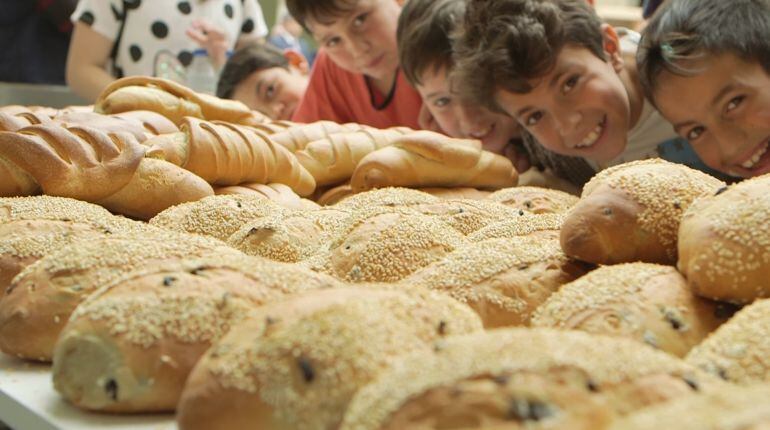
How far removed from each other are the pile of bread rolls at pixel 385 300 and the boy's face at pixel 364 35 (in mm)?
1641

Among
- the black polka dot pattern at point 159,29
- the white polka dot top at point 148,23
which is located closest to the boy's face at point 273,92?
the white polka dot top at point 148,23

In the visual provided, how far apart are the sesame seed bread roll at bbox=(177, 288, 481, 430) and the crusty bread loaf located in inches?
46.5

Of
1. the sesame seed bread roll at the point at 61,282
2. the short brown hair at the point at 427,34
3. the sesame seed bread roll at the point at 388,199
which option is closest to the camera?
the sesame seed bread roll at the point at 61,282

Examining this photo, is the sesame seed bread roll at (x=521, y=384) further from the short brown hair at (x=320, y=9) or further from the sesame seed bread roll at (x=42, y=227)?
the short brown hair at (x=320, y=9)

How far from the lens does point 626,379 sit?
2.10ft

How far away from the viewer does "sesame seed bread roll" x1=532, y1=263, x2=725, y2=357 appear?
91 centimetres

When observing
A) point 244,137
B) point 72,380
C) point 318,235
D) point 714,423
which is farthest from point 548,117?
point 714,423

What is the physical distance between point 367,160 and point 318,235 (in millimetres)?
636

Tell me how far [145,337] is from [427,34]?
2126 mm

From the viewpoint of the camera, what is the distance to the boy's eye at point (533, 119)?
2426 millimetres

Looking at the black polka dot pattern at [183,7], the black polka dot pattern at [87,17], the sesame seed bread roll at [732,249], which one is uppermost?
the sesame seed bread roll at [732,249]

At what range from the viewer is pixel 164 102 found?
2.46 meters

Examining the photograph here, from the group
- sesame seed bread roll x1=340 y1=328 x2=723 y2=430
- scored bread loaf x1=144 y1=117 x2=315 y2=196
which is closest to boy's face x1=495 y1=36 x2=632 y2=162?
scored bread loaf x1=144 y1=117 x2=315 y2=196

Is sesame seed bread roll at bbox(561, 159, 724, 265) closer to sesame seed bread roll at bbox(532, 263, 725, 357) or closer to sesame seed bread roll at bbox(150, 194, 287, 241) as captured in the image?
sesame seed bread roll at bbox(532, 263, 725, 357)
